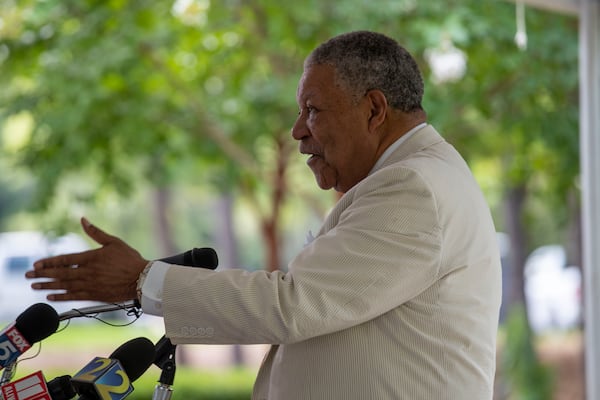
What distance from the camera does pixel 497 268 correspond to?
5.76 ft

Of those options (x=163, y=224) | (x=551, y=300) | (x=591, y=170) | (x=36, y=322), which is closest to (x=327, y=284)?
(x=36, y=322)

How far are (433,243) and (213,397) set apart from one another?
6120 mm

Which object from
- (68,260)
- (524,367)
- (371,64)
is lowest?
(524,367)

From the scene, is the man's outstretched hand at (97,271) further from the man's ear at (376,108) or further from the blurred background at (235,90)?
the blurred background at (235,90)

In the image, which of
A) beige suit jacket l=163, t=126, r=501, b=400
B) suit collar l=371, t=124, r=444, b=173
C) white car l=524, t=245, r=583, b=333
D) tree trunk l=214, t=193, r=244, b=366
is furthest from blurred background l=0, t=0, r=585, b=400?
white car l=524, t=245, r=583, b=333

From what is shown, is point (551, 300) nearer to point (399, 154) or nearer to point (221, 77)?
point (221, 77)

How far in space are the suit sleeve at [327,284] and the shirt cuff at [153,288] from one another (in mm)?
12

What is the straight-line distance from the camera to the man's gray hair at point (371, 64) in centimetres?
169

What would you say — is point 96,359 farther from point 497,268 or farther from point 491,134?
point 491,134

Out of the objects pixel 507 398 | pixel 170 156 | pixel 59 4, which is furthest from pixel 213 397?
pixel 59 4

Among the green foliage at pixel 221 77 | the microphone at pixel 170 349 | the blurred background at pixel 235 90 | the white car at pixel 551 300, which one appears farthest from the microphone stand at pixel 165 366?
the white car at pixel 551 300

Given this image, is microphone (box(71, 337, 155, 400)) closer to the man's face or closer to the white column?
the man's face

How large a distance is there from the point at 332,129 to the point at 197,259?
356 mm

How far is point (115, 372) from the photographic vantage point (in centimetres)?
148
